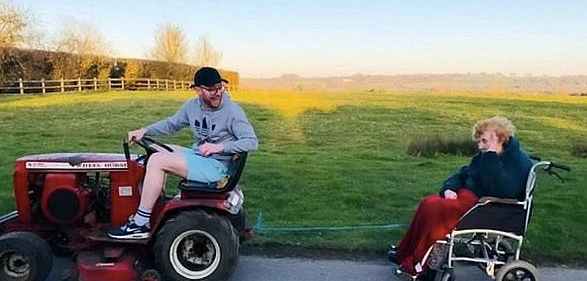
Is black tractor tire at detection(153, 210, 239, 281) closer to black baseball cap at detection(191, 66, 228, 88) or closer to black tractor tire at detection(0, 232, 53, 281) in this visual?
black tractor tire at detection(0, 232, 53, 281)

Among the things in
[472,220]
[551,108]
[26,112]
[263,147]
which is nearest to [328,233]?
[472,220]

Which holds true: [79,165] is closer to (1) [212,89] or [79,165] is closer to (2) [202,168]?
(2) [202,168]

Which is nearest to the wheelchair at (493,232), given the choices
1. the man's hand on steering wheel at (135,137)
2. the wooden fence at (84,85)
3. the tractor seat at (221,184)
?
the tractor seat at (221,184)

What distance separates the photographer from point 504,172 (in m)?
4.74

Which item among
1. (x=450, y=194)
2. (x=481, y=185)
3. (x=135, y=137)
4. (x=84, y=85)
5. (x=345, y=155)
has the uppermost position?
(x=135, y=137)

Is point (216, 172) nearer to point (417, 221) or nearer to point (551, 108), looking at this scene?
point (417, 221)

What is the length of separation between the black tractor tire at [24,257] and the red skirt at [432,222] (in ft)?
8.52

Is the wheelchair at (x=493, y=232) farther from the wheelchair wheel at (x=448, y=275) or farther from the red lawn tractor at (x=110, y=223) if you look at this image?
the red lawn tractor at (x=110, y=223)

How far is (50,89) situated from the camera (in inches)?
1615

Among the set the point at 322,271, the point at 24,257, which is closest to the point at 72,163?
the point at 24,257

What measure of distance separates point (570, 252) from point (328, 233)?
2115mm

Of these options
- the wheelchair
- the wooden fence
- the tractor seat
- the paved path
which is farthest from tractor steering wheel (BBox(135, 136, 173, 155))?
the wooden fence

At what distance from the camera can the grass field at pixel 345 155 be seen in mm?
6566

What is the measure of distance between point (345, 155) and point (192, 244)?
25.1 feet
